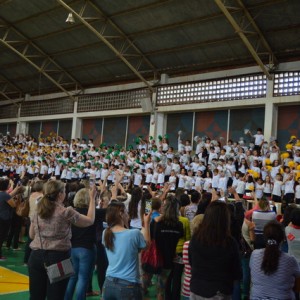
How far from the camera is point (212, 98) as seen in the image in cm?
1961

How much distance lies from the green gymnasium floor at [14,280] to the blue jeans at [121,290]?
8.50 ft

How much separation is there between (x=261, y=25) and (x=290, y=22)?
115cm

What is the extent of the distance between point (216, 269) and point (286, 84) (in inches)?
613

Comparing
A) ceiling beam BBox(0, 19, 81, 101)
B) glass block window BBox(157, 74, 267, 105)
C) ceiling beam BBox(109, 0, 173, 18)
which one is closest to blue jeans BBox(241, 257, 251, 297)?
ceiling beam BBox(109, 0, 173, 18)

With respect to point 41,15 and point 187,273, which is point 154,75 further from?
point 187,273

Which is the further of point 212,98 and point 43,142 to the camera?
point 43,142

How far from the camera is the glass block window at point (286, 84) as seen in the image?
17.0 meters

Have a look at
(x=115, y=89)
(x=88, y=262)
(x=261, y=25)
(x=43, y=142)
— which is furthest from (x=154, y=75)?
(x=88, y=262)

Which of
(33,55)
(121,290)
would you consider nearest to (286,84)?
(33,55)

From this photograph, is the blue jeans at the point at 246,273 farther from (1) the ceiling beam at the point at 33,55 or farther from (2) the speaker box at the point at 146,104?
(1) the ceiling beam at the point at 33,55

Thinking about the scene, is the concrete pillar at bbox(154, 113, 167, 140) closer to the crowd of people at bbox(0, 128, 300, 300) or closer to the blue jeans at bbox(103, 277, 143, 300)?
the crowd of people at bbox(0, 128, 300, 300)

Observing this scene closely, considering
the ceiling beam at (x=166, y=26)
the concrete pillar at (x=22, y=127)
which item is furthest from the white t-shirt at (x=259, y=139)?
the concrete pillar at (x=22, y=127)

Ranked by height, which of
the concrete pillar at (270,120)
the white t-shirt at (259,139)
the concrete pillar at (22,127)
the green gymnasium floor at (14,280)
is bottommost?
the green gymnasium floor at (14,280)

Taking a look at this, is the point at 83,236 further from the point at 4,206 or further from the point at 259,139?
the point at 259,139
